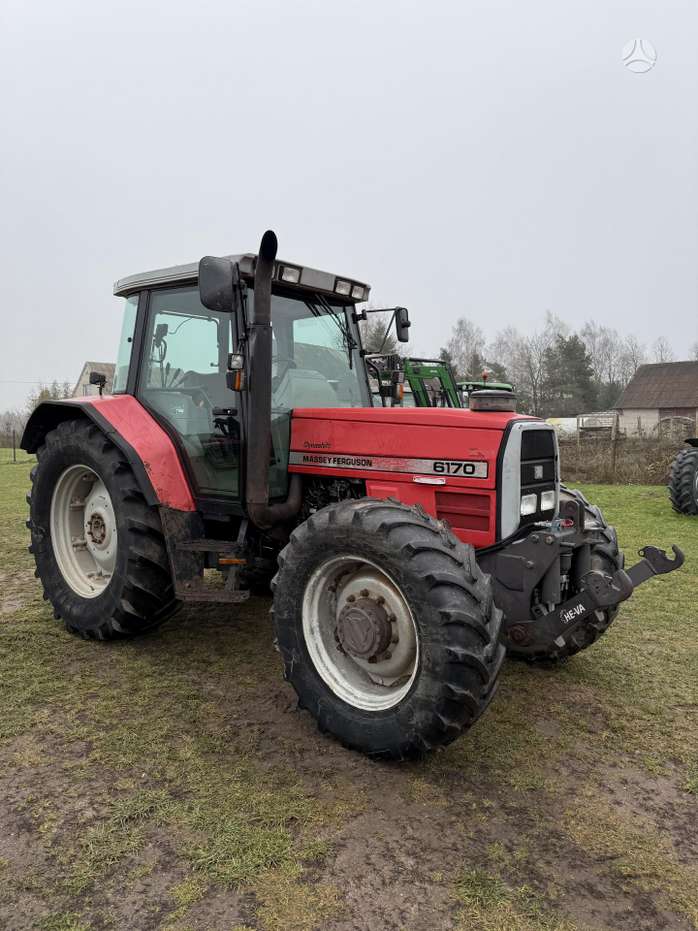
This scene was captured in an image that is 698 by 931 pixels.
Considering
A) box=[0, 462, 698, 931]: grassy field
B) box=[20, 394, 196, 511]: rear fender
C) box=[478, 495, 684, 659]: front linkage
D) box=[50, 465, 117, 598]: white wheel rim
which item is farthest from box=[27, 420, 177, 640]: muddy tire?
box=[478, 495, 684, 659]: front linkage

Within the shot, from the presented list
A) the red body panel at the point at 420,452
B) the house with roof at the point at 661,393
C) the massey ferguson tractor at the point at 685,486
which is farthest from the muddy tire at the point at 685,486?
the house with roof at the point at 661,393

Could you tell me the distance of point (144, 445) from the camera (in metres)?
4.16

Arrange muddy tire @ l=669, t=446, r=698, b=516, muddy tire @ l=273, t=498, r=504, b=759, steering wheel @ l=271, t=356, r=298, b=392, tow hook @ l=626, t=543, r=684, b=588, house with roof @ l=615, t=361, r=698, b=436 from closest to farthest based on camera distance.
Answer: muddy tire @ l=273, t=498, r=504, b=759, tow hook @ l=626, t=543, r=684, b=588, steering wheel @ l=271, t=356, r=298, b=392, muddy tire @ l=669, t=446, r=698, b=516, house with roof @ l=615, t=361, r=698, b=436

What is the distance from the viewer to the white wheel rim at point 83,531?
4.64 m

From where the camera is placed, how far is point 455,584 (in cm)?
280

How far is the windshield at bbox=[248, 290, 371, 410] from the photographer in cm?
407

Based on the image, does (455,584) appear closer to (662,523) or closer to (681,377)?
(662,523)

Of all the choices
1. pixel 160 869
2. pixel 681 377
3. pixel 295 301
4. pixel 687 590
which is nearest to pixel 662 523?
pixel 687 590

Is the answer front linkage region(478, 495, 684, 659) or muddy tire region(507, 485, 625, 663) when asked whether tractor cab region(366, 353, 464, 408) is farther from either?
front linkage region(478, 495, 684, 659)

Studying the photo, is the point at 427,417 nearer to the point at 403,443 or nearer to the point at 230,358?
the point at 403,443

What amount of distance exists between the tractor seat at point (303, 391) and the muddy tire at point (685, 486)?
7678 millimetres

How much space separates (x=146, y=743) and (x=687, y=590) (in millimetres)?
4762

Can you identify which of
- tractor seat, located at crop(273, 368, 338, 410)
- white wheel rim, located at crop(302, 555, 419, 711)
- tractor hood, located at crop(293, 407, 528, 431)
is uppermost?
tractor seat, located at crop(273, 368, 338, 410)

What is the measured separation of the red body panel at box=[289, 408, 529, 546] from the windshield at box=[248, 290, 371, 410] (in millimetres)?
262
